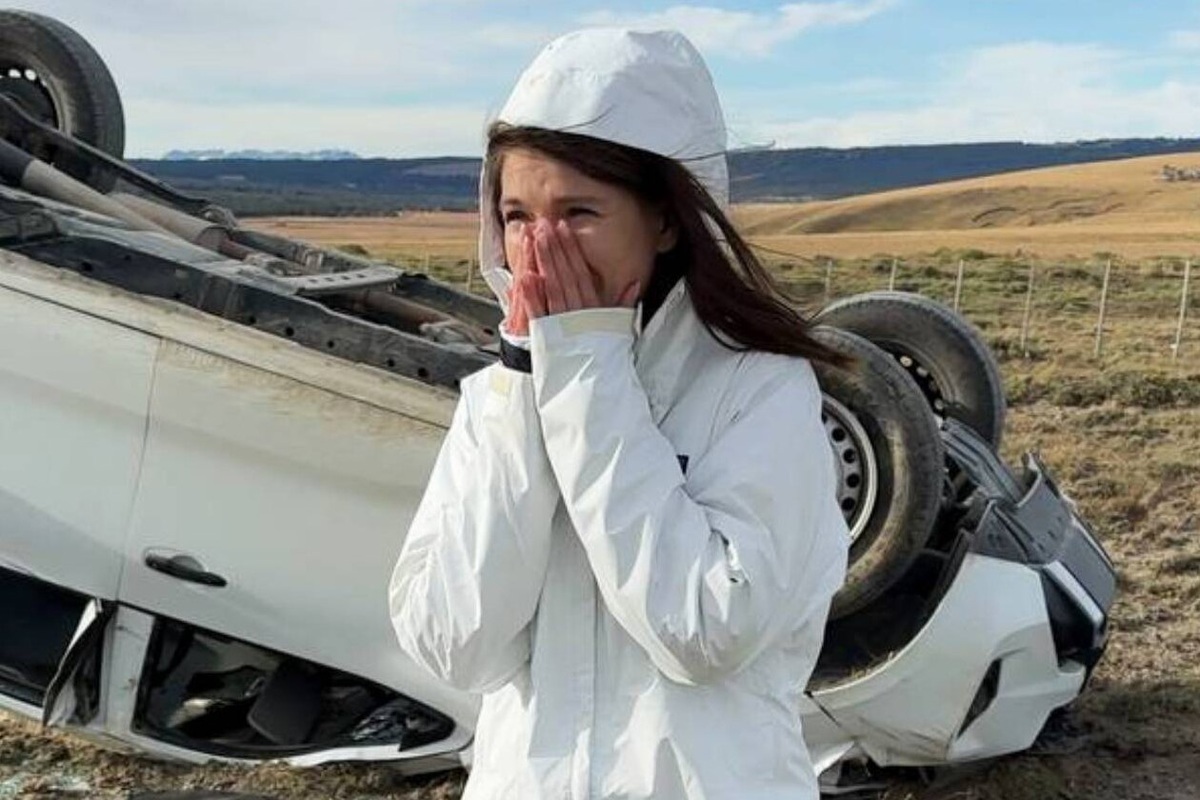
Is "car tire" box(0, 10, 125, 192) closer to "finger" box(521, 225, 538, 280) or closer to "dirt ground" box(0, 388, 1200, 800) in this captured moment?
"dirt ground" box(0, 388, 1200, 800)

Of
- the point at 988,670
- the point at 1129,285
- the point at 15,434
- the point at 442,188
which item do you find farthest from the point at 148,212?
the point at 442,188

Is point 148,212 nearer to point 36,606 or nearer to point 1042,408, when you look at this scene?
point 36,606

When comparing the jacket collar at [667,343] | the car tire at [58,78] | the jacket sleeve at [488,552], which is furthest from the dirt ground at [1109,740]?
the jacket collar at [667,343]

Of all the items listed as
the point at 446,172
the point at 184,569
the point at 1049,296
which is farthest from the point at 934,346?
the point at 446,172

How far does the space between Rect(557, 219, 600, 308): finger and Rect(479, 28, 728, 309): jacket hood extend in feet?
0.32

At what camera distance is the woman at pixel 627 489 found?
1423 millimetres

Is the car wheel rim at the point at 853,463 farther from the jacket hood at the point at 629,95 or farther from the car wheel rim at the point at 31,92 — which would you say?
the car wheel rim at the point at 31,92

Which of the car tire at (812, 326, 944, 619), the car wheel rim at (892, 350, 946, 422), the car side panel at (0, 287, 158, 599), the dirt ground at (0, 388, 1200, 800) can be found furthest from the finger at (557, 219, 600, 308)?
the car wheel rim at (892, 350, 946, 422)

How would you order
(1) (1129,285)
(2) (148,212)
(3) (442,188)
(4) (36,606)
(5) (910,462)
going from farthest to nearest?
(3) (442,188) → (1) (1129,285) → (2) (148,212) → (4) (36,606) → (5) (910,462)

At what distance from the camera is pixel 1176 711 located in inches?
198

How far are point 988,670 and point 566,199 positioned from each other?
2.57 m

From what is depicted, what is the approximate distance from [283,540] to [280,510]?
7cm

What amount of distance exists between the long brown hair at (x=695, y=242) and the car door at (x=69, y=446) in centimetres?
231

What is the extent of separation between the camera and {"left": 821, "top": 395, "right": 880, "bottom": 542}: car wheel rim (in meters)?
3.77
